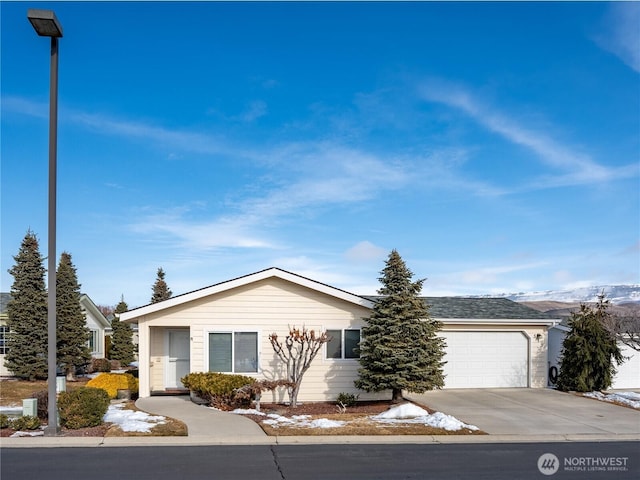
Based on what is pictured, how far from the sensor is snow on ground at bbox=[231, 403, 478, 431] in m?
12.1

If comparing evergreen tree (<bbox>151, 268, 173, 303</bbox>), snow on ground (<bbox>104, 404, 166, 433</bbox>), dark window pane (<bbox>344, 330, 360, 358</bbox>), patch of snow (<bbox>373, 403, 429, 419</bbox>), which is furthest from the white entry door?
evergreen tree (<bbox>151, 268, 173, 303</bbox>)

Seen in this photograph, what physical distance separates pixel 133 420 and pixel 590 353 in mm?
15001

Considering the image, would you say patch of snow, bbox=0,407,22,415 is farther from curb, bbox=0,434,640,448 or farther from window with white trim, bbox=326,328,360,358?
window with white trim, bbox=326,328,360,358

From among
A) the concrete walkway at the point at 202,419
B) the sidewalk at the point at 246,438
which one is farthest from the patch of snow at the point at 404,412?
the concrete walkway at the point at 202,419

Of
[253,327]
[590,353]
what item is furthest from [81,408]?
[590,353]

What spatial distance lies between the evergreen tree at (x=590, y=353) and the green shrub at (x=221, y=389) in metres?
11.4

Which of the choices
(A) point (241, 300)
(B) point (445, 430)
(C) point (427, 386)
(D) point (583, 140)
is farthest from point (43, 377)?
(D) point (583, 140)

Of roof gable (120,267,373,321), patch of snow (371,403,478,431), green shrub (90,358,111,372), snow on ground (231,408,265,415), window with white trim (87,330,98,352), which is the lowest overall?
green shrub (90,358,111,372)

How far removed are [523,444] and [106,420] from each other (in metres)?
9.57

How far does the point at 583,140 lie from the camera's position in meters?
19.5

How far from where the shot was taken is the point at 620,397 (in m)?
17.1

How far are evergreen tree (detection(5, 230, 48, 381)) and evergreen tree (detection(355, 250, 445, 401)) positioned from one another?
17.1 meters

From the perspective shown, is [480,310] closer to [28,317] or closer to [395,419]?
[395,419]

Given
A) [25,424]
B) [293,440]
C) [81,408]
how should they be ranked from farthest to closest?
1. [81,408]
2. [25,424]
3. [293,440]
